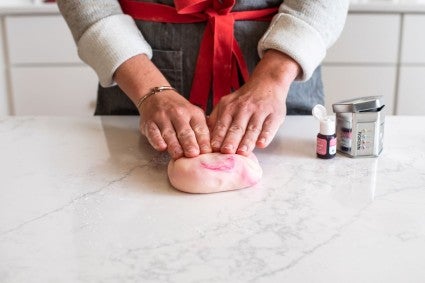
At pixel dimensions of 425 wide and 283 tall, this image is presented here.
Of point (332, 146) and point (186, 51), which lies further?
point (186, 51)

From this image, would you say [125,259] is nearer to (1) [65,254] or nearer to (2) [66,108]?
(1) [65,254]

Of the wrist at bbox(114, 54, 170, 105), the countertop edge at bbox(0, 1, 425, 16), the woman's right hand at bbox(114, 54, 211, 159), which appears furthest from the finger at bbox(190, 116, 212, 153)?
the countertop edge at bbox(0, 1, 425, 16)

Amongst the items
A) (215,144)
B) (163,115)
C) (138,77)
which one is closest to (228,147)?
(215,144)

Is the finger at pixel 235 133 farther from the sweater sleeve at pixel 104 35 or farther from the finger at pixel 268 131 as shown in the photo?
the sweater sleeve at pixel 104 35

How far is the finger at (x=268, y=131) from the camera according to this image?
2.37ft

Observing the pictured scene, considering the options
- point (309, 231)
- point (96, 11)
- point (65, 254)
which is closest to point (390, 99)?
point (96, 11)

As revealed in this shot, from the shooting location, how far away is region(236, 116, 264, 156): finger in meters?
0.69

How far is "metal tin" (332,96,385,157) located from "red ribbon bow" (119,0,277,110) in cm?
23

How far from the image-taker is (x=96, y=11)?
0.86 m

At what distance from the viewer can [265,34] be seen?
33.0 inches

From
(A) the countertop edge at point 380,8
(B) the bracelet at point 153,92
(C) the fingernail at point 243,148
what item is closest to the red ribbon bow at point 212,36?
(B) the bracelet at point 153,92

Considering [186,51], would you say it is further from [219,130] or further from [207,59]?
[219,130]

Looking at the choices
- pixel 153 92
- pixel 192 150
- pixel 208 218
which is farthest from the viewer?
pixel 153 92

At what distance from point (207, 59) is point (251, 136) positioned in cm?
23
